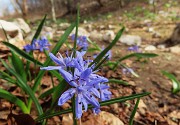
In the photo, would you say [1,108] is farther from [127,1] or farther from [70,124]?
[127,1]

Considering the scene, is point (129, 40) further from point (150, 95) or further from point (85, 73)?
point (85, 73)

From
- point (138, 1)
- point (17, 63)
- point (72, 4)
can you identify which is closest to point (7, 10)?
point (72, 4)

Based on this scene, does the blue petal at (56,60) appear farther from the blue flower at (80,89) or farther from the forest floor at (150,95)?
the forest floor at (150,95)

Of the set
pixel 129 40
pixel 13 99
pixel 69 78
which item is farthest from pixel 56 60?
pixel 129 40

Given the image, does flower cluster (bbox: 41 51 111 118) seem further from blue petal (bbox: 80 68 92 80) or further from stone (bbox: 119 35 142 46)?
stone (bbox: 119 35 142 46)

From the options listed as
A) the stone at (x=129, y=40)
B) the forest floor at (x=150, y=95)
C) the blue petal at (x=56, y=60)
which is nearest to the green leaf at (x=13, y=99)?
the forest floor at (x=150, y=95)

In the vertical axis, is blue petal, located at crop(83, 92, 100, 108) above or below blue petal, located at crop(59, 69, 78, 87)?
below

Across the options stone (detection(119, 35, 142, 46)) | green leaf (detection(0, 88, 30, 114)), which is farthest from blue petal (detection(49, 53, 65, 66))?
stone (detection(119, 35, 142, 46))

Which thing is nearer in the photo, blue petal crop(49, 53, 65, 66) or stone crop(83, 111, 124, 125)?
blue petal crop(49, 53, 65, 66)

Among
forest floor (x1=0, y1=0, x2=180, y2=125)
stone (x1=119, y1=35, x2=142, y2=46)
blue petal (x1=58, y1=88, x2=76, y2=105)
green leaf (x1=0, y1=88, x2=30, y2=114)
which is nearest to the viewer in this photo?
blue petal (x1=58, y1=88, x2=76, y2=105)
